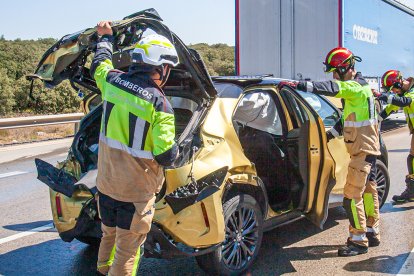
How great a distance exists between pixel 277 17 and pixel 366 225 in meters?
7.75

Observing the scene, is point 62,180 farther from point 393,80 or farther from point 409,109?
point 409,109

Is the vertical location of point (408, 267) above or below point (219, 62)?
below

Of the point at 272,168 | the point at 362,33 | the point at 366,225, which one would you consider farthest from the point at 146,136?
the point at 362,33

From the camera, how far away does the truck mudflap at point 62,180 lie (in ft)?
12.7

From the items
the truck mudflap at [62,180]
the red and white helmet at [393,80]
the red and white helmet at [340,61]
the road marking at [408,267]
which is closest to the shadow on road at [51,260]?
the truck mudflap at [62,180]

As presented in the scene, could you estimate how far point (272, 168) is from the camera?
5051 mm

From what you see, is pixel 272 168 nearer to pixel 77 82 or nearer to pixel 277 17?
pixel 77 82

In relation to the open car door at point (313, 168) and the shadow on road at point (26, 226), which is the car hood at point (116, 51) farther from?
the shadow on road at point (26, 226)

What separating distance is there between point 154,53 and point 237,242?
1.83 m

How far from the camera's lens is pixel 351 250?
4.69 m

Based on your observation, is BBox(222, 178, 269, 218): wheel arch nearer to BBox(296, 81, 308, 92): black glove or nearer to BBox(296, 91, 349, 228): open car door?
BBox(296, 91, 349, 228): open car door

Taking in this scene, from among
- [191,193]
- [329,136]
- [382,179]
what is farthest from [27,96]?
[191,193]

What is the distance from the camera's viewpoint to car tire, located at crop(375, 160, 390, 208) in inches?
231

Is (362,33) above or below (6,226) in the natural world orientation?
above
